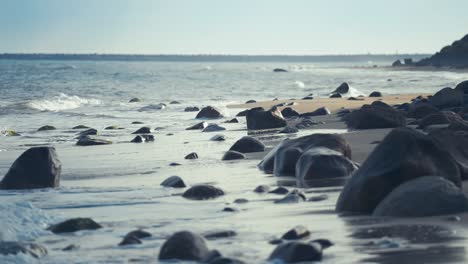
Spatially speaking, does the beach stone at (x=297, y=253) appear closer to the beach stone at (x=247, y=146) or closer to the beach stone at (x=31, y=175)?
the beach stone at (x=31, y=175)

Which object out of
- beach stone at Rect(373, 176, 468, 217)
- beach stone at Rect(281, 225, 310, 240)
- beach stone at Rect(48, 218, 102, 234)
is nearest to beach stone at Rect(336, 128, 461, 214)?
beach stone at Rect(373, 176, 468, 217)

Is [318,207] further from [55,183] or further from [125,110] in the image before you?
[125,110]

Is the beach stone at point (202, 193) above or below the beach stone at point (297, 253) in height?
below

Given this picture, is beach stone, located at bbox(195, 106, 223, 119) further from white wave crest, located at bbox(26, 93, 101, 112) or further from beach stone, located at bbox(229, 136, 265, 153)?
beach stone, located at bbox(229, 136, 265, 153)

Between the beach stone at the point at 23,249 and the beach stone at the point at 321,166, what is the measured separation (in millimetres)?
4184

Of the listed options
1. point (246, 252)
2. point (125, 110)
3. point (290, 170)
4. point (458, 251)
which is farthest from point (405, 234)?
point (125, 110)

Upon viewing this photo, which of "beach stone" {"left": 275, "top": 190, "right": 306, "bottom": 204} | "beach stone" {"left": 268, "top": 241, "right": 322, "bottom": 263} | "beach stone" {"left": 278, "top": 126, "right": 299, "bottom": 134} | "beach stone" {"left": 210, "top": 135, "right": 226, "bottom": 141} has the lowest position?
"beach stone" {"left": 210, "top": 135, "right": 226, "bottom": 141}

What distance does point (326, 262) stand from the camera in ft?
22.1

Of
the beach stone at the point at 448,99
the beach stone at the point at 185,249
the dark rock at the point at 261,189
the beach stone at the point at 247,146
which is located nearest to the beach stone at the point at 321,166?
the dark rock at the point at 261,189

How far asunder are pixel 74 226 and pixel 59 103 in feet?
95.2

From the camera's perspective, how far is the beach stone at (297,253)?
6742mm

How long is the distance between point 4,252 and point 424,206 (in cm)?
374

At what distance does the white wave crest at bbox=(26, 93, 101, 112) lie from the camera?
3400cm

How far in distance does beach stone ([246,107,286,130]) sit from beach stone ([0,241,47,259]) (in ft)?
42.5
